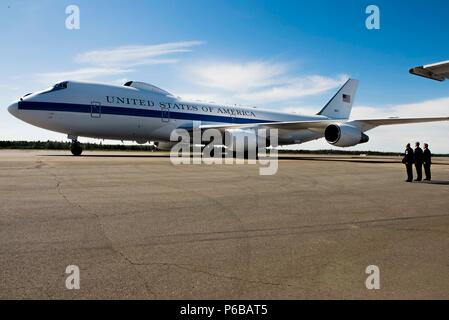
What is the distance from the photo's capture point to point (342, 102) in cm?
3572

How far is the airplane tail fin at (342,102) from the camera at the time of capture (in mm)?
35281

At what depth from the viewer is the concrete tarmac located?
9.30 ft

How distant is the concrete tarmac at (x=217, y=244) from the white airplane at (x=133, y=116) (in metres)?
13.4

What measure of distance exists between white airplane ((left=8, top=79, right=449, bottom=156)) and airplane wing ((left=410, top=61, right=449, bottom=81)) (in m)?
16.9

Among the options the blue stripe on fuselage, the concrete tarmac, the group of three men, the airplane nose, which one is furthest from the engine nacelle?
the airplane nose

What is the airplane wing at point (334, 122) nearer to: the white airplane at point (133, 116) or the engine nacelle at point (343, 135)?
the white airplane at point (133, 116)

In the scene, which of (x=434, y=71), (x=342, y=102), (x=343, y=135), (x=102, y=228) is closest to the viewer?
(x=102, y=228)

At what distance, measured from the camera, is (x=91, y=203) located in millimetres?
6164

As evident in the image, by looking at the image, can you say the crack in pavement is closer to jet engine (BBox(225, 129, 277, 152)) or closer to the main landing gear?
the main landing gear

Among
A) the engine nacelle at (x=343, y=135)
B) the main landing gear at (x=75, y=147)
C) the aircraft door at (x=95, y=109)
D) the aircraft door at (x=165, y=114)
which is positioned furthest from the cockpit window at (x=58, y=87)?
the engine nacelle at (x=343, y=135)

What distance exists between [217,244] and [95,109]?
18.6m

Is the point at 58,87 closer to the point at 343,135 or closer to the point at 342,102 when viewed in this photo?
the point at 343,135

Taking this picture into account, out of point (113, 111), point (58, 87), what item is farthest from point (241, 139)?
point (58, 87)
